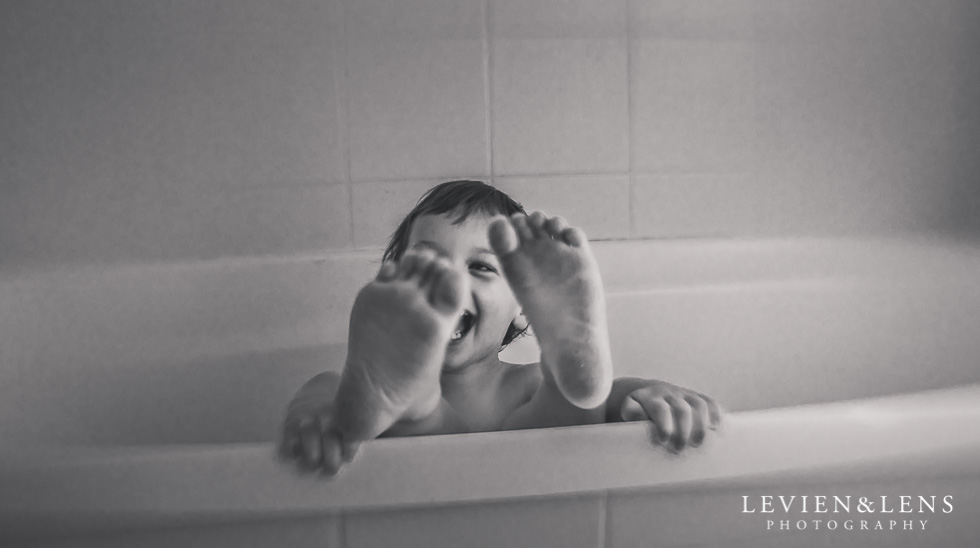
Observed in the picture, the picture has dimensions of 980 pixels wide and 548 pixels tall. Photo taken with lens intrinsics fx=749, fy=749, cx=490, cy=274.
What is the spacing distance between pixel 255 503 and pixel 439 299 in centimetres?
19

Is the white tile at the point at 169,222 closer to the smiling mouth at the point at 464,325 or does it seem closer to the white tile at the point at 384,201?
the white tile at the point at 384,201

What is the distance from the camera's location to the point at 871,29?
1413mm

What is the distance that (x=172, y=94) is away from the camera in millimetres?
1273

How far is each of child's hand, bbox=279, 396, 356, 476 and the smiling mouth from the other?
0.22 m

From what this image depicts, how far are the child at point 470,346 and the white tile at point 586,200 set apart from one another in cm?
56

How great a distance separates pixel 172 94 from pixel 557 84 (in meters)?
Result: 0.66

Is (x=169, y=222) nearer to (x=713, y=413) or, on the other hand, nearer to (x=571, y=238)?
(x=571, y=238)

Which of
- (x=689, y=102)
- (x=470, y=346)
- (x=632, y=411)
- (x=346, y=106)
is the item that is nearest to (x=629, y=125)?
(x=689, y=102)

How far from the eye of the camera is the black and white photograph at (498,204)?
81 centimetres

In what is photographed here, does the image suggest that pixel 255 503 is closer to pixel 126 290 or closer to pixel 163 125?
pixel 126 290

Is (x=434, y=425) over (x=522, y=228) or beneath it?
beneath

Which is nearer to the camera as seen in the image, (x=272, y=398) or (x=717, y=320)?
(x=272, y=398)

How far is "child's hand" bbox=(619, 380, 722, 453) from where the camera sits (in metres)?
0.54

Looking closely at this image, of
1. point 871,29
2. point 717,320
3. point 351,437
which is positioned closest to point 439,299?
point 351,437
